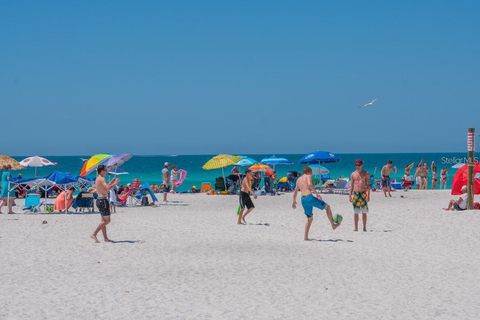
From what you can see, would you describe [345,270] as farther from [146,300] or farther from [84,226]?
[84,226]

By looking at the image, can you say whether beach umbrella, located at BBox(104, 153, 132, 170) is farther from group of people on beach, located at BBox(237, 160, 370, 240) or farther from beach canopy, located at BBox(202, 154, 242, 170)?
beach canopy, located at BBox(202, 154, 242, 170)

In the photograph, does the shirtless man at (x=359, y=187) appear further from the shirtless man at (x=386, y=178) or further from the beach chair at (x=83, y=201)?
the shirtless man at (x=386, y=178)

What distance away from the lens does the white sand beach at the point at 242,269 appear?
23.4 ft

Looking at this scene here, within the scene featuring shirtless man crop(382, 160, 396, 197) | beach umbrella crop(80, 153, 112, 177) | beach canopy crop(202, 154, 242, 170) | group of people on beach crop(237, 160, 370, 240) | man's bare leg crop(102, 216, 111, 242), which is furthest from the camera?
beach canopy crop(202, 154, 242, 170)

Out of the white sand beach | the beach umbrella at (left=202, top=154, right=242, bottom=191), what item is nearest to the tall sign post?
the white sand beach

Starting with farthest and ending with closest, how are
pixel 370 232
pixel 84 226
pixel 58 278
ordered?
pixel 84 226, pixel 370 232, pixel 58 278

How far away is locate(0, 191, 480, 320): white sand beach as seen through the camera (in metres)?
7.14

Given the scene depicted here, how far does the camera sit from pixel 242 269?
9398 mm

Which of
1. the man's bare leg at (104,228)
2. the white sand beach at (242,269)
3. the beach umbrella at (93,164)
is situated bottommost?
the white sand beach at (242,269)

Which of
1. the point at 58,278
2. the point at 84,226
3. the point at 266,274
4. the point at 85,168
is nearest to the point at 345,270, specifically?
the point at 266,274

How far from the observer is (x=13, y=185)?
18828mm

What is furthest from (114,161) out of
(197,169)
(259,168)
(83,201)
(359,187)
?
(197,169)

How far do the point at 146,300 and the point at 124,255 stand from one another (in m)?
3.24

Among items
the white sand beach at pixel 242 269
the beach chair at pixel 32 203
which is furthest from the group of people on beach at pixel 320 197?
the beach chair at pixel 32 203
